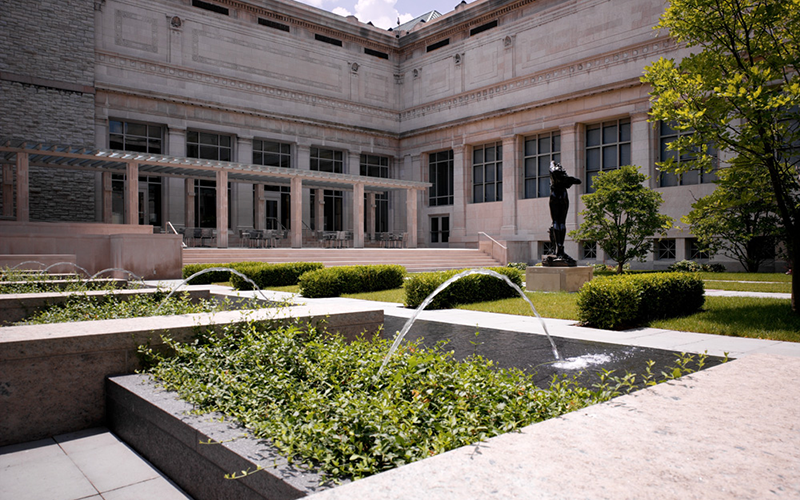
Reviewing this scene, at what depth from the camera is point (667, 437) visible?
2830 millimetres

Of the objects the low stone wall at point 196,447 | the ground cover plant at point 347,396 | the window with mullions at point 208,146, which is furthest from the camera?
the window with mullions at point 208,146

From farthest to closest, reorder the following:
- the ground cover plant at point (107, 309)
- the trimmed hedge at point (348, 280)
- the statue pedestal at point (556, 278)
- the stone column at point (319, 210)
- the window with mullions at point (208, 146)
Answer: the stone column at point (319, 210) < the window with mullions at point (208, 146) < the statue pedestal at point (556, 278) < the trimmed hedge at point (348, 280) < the ground cover plant at point (107, 309)

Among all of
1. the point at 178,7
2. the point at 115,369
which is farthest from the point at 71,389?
the point at 178,7

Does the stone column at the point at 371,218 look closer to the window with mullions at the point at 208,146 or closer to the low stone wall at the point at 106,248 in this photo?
the window with mullions at the point at 208,146

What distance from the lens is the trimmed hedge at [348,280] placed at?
55.2 ft

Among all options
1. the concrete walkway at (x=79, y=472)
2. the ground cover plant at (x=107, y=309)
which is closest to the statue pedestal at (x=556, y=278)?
the ground cover plant at (x=107, y=309)

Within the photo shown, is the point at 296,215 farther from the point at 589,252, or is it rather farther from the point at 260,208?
the point at 589,252

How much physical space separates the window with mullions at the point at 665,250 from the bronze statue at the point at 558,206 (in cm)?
1639

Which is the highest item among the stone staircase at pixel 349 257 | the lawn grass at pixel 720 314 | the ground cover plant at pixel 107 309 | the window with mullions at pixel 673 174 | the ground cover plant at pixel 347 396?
the window with mullions at pixel 673 174

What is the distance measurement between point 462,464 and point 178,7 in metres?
41.2

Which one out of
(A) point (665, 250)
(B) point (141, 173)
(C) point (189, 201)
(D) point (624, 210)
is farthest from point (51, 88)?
(A) point (665, 250)

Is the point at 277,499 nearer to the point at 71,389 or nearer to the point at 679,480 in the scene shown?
→ the point at 679,480

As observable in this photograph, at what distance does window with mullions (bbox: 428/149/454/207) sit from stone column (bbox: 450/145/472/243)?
1402 millimetres

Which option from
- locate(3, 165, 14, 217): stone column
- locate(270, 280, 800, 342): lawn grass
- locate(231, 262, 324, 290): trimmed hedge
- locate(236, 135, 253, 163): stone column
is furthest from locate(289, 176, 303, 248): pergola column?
locate(270, 280, 800, 342): lawn grass
